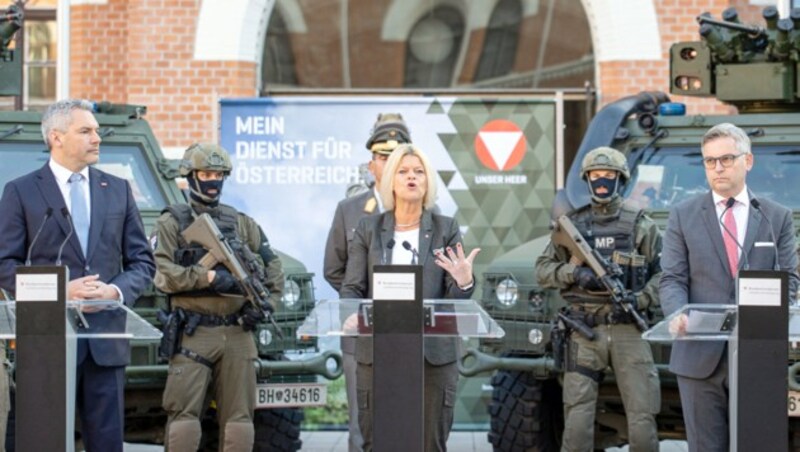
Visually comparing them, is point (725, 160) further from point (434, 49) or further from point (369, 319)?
point (434, 49)

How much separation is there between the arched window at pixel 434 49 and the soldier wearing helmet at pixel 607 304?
7.06 m

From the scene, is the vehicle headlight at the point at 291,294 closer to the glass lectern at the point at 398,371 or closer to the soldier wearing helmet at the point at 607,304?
the soldier wearing helmet at the point at 607,304

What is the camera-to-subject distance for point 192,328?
9172 mm

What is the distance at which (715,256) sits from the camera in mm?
7191

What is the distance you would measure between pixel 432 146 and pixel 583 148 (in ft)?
8.77

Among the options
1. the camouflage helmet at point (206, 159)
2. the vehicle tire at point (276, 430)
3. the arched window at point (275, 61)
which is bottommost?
the vehicle tire at point (276, 430)

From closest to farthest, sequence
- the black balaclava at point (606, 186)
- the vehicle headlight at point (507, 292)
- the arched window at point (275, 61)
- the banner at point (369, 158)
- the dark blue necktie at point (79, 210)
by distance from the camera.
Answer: the dark blue necktie at point (79, 210), the black balaclava at point (606, 186), the vehicle headlight at point (507, 292), the banner at point (369, 158), the arched window at point (275, 61)

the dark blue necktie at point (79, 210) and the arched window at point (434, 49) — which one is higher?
the arched window at point (434, 49)

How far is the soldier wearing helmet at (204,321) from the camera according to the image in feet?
29.9

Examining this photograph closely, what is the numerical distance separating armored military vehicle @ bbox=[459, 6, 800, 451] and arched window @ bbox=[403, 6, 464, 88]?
5.12 meters

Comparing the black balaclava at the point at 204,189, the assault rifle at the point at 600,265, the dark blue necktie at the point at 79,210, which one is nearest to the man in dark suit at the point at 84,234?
the dark blue necktie at the point at 79,210

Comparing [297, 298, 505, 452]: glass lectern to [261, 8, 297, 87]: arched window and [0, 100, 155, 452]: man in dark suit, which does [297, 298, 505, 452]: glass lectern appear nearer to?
[0, 100, 155, 452]: man in dark suit

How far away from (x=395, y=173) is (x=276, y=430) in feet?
10.4

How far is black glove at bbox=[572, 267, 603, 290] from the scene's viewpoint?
30.4 ft
